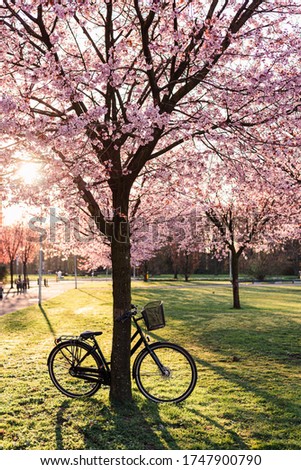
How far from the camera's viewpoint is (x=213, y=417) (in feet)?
17.6

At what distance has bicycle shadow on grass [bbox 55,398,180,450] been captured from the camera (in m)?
4.56

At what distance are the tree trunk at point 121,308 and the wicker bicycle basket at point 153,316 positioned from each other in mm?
391

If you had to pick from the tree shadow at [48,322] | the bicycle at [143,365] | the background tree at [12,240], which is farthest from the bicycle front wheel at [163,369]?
the background tree at [12,240]

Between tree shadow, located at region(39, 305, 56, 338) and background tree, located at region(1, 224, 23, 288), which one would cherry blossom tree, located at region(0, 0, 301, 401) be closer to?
tree shadow, located at region(39, 305, 56, 338)

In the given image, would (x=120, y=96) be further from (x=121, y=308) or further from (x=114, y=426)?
(x=114, y=426)

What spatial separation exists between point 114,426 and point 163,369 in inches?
43.6

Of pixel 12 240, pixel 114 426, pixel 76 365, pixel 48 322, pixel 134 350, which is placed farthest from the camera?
pixel 12 240

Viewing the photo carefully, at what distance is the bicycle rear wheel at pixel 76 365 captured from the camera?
238 inches

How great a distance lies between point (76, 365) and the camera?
6145 millimetres

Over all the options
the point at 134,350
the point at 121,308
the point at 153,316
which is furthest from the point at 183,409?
the point at 121,308
